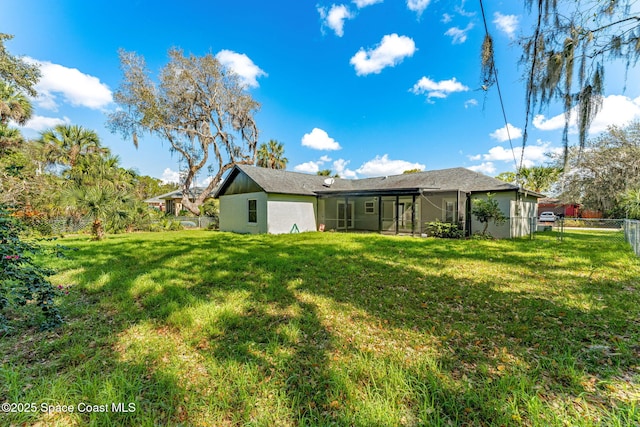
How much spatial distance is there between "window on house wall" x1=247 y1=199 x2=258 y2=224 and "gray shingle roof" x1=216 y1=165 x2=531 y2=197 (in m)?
1.49

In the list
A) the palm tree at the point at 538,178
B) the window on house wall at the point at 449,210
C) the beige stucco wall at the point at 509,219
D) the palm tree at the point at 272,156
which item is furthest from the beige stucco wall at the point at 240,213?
the palm tree at the point at 538,178

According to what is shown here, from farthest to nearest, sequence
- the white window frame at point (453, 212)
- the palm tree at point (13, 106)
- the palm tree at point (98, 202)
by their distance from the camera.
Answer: the white window frame at point (453, 212) < the palm tree at point (13, 106) < the palm tree at point (98, 202)

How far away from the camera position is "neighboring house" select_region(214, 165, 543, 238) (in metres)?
13.8

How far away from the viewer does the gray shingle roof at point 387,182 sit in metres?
14.1

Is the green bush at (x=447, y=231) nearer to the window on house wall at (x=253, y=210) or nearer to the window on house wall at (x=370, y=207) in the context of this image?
the window on house wall at (x=370, y=207)

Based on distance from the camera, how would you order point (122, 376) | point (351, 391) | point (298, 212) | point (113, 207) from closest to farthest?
point (351, 391) → point (122, 376) → point (113, 207) → point (298, 212)

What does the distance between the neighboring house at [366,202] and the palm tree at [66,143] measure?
10244mm

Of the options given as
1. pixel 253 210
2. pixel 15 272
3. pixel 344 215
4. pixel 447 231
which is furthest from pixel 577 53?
pixel 253 210

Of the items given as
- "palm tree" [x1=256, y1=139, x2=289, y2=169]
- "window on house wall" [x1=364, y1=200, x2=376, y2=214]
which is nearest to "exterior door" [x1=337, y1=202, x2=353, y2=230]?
"window on house wall" [x1=364, y1=200, x2=376, y2=214]

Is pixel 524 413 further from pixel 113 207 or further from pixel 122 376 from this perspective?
pixel 113 207

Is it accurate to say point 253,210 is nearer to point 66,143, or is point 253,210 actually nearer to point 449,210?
point 449,210

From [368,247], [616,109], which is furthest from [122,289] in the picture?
[616,109]

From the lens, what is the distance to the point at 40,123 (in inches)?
660

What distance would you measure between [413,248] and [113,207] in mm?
12738
